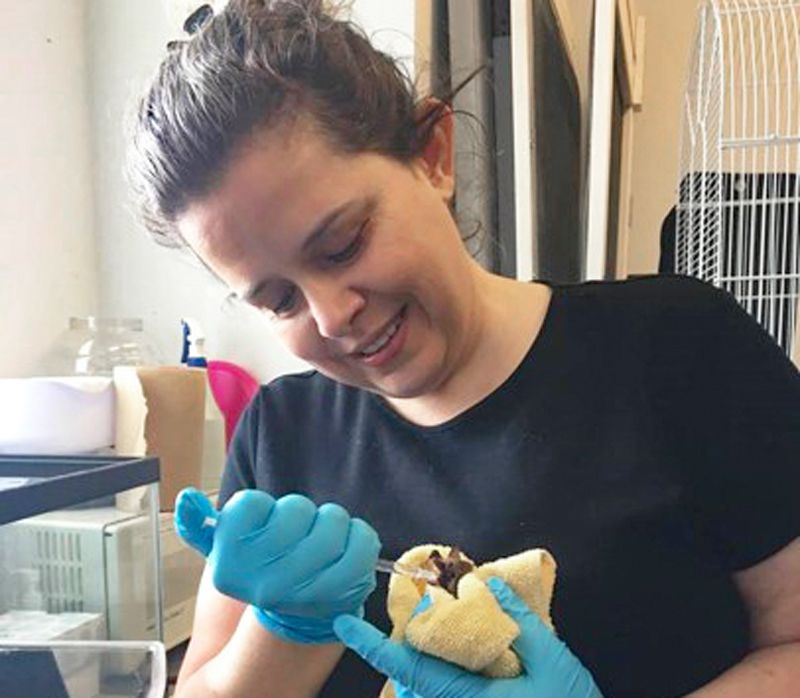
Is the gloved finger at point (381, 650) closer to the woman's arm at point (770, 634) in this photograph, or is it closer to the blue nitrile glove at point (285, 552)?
the blue nitrile glove at point (285, 552)

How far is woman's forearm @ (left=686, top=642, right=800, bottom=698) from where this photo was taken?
0.58 m

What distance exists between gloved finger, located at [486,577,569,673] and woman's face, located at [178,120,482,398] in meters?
0.17

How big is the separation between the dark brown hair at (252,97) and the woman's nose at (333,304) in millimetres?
91

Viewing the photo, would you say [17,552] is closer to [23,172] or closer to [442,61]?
[23,172]

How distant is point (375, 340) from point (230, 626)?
280 millimetres

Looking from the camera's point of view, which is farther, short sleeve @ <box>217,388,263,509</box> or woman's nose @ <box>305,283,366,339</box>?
short sleeve @ <box>217,388,263,509</box>

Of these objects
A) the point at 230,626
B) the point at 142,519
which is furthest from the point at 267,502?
the point at 142,519

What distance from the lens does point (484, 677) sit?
51 centimetres

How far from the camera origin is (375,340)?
576 millimetres

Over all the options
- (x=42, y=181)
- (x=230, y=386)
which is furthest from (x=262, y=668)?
(x=42, y=181)

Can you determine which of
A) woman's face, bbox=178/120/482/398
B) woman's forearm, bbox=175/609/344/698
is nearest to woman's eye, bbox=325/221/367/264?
woman's face, bbox=178/120/482/398

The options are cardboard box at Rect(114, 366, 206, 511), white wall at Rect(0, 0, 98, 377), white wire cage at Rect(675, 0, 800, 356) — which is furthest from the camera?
white wire cage at Rect(675, 0, 800, 356)

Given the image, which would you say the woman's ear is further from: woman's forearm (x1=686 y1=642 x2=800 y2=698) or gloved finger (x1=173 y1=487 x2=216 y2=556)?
woman's forearm (x1=686 y1=642 x2=800 y2=698)

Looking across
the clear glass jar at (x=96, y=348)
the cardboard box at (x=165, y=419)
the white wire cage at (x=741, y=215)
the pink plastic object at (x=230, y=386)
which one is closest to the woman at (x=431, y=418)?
the cardboard box at (x=165, y=419)
